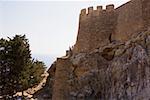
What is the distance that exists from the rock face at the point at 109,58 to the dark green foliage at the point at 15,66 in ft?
16.3

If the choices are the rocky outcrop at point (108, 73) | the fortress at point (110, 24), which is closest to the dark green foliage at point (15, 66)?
the rocky outcrop at point (108, 73)

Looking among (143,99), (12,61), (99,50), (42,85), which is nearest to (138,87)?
(143,99)

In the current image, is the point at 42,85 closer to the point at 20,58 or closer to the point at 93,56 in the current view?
the point at 20,58

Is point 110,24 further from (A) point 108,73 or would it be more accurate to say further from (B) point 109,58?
(A) point 108,73

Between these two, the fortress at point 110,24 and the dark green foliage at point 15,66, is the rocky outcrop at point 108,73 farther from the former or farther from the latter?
the dark green foliage at point 15,66

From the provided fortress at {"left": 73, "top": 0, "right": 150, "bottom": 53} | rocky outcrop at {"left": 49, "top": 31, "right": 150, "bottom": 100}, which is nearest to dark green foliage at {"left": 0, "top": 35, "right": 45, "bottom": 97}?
rocky outcrop at {"left": 49, "top": 31, "right": 150, "bottom": 100}

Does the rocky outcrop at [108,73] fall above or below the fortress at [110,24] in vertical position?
below

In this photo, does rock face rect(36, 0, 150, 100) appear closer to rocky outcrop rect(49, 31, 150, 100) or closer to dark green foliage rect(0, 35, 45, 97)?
rocky outcrop rect(49, 31, 150, 100)

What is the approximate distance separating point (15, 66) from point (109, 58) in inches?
389

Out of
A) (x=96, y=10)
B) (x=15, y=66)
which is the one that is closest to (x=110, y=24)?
(x=96, y=10)

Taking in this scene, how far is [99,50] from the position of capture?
88.5ft

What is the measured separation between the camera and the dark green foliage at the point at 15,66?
3216 centimetres

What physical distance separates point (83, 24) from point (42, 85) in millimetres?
10579

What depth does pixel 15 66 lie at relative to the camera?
3272 cm
